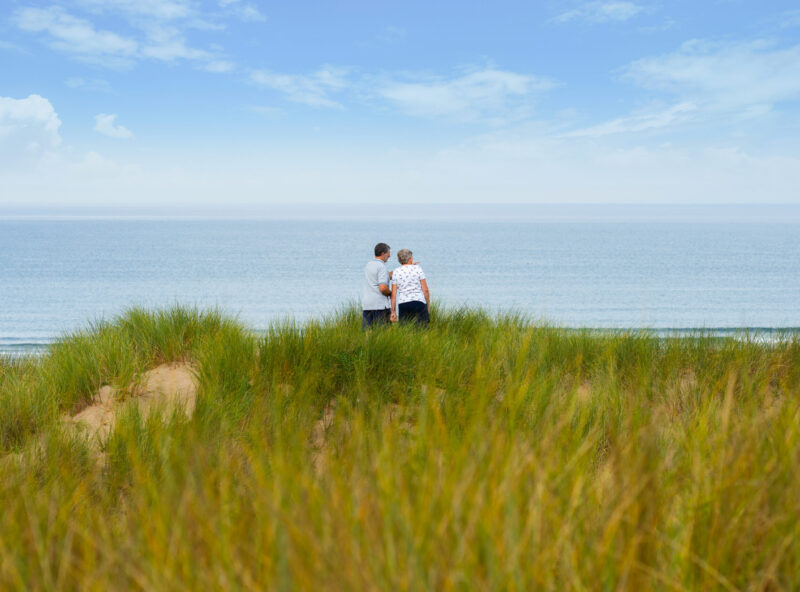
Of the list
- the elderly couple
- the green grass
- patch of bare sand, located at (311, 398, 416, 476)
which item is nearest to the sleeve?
the elderly couple

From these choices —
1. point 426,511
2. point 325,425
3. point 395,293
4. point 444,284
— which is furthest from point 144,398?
point 444,284

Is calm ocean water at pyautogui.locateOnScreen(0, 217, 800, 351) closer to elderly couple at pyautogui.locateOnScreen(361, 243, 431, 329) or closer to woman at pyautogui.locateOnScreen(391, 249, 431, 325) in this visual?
elderly couple at pyautogui.locateOnScreen(361, 243, 431, 329)

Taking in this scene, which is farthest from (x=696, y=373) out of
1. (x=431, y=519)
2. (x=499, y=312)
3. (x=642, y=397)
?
(x=431, y=519)

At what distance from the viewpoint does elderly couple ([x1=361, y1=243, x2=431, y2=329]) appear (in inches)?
414

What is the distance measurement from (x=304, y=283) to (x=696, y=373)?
68558 mm

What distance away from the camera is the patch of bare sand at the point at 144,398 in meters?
6.12

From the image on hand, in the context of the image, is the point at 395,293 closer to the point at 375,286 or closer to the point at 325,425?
the point at 375,286

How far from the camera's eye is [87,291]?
68375 millimetres

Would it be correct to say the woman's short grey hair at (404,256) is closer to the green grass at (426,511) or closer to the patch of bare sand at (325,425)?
the patch of bare sand at (325,425)

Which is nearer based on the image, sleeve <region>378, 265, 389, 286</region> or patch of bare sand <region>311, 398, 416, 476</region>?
patch of bare sand <region>311, 398, 416, 476</region>

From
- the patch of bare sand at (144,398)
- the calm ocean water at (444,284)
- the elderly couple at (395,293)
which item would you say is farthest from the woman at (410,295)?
the calm ocean water at (444,284)

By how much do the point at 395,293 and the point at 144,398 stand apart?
15.7 ft

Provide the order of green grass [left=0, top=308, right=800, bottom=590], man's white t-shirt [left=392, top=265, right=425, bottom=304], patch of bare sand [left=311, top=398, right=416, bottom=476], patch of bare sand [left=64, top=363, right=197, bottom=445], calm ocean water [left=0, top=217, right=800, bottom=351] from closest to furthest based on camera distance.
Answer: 1. green grass [left=0, top=308, right=800, bottom=590]
2. patch of bare sand [left=311, top=398, right=416, bottom=476]
3. patch of bare sand [left=64, top=363, right=197, bottom=445]
4. man's white t-shirt [left=392, top=265, right=425, bottom=304]
5. calm ocean water [left=0, top=217, right=800, bottom=351]

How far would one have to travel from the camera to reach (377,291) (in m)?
10.9
